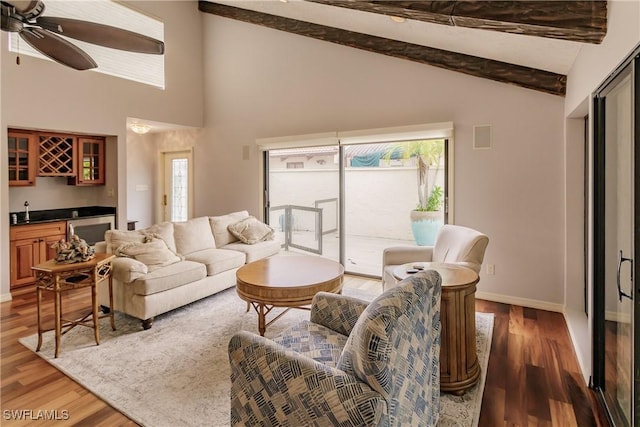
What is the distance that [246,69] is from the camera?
5969 mm

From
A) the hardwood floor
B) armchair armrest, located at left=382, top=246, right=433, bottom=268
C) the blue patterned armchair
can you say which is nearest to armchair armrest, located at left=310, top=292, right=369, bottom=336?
the blue patterned armchair

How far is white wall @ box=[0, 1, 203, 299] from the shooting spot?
166 inches

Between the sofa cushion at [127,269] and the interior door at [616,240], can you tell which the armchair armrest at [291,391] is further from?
the sofa cushion at [127,269]

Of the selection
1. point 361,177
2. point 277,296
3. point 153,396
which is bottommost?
point 153,396

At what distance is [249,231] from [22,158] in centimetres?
314

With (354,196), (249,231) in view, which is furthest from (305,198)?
(249,231)

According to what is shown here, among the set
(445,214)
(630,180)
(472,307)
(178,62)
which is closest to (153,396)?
(472,307)

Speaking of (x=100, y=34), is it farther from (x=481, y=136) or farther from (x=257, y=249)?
(x=481, y=136)

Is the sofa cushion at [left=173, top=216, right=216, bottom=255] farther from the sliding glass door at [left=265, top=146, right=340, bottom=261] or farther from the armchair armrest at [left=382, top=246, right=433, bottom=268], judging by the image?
the armchair armrest at [left=382, top=246, right=433, bottom=268]

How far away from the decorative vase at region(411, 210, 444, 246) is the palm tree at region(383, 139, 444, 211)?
0.08m

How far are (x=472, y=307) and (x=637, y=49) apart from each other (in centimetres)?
162

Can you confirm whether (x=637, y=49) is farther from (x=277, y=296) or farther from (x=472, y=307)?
(x=277, y=296)

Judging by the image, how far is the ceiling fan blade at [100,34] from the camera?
2414 millimetres

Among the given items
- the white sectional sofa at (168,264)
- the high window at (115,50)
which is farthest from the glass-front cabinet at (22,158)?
the white sectional sofa at (168,264)
